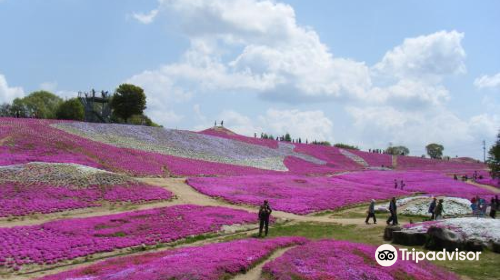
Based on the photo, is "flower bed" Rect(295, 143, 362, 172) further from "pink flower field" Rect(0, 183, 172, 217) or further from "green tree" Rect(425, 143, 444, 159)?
"green tree" Rect(425, 143, 444, 159)

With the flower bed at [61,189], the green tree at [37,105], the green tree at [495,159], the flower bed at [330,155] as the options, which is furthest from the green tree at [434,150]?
the flower bed at [61,189]

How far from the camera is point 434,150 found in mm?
180750

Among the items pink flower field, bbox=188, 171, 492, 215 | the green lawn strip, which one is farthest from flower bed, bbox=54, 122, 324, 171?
the green lawn strip

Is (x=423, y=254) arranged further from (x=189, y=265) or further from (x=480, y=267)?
A: (x=189, y=265)

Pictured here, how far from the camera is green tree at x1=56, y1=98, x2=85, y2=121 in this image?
335 ft

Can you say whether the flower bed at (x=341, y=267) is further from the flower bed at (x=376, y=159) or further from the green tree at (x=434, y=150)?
the green tree at (x=434, y=150)

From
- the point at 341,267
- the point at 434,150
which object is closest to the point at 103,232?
the point at 341,267

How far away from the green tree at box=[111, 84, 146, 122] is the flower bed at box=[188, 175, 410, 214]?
55959mm

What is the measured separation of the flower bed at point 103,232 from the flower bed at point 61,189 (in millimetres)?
4559

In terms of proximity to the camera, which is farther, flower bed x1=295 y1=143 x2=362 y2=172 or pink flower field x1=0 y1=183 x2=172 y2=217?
flower bed x1=295 y1=143 x2=362 y2=172

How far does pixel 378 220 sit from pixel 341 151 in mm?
79719

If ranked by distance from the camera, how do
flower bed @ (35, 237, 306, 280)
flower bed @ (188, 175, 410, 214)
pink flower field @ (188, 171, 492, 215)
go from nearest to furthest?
flower bed @ (35, 237, 306, 280) < flower bed @ (188, 175, 410, 214) < pink flower field @ (188, 171, 492, 215)

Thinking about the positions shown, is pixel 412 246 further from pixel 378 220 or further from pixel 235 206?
pixel 235 206

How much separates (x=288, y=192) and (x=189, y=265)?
29.4 meters
